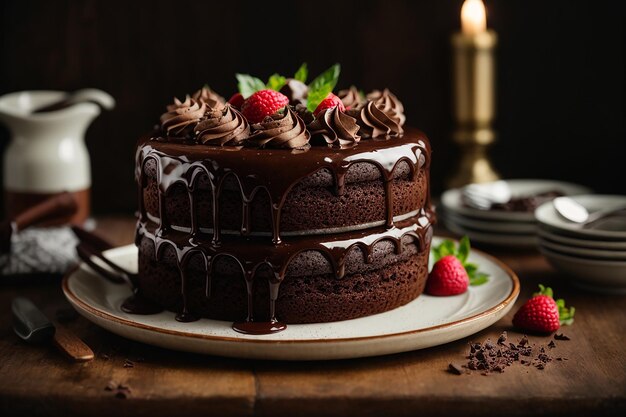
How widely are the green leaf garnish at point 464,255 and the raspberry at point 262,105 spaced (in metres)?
0.70

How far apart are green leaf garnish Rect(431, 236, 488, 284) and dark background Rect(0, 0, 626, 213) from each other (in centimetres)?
133

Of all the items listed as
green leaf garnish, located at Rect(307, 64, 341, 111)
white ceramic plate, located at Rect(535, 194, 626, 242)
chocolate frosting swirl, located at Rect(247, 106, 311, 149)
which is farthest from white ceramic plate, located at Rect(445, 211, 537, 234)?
chocolate frosting swirl, located at Rect(247, 106, 311, 149)

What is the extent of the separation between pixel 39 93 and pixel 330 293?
1742 mm

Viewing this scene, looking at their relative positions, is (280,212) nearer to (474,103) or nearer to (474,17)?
(474,17)

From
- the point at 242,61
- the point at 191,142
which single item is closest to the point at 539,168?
the point at 242,61

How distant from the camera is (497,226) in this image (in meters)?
3.05

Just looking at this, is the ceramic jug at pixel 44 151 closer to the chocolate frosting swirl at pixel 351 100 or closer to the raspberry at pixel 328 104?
the chocolate frosting swirl at pixel 351 100

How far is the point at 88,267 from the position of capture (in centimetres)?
264

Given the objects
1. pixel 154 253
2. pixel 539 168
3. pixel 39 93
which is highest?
pixel 39 93

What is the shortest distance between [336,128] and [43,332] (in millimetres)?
872

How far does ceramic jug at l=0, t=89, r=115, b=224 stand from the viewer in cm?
317

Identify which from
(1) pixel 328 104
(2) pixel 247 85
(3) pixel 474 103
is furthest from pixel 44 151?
(3) pixel 474 103

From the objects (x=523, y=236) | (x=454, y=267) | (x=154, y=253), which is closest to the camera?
(x=154, y=253)

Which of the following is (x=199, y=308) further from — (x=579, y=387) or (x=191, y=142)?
(x=579, y=387)
